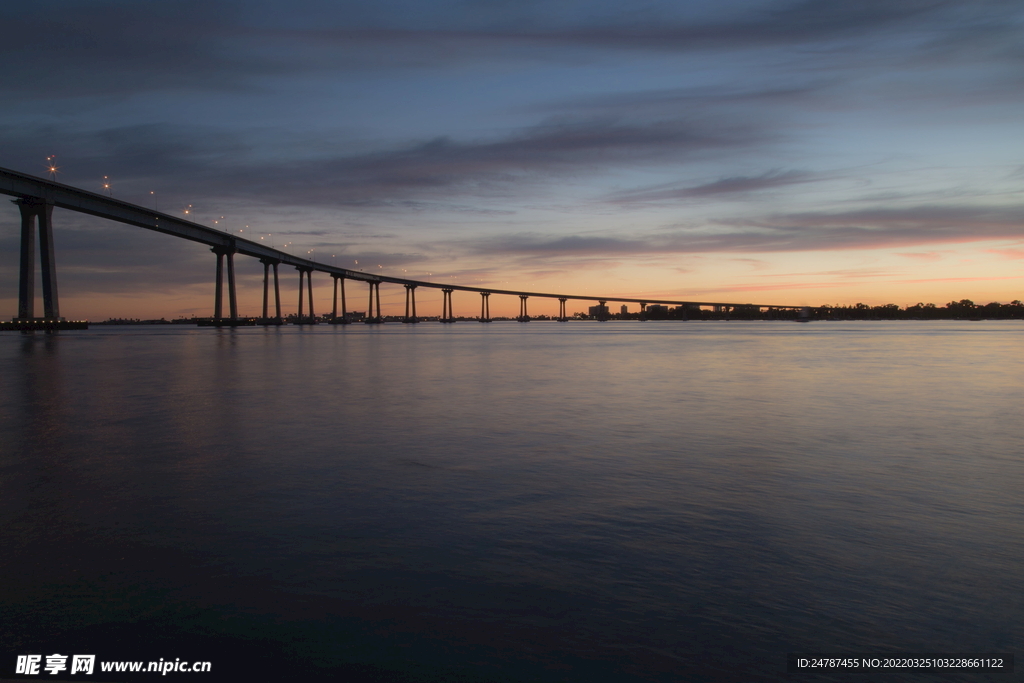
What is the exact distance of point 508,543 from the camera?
286 inches

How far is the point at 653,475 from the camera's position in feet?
35.1

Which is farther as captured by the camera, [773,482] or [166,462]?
[166,462]

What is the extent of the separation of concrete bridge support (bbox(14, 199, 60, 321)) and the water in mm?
88840

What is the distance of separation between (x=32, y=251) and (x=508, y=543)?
10517cm

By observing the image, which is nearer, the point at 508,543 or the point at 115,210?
the point at 508,543

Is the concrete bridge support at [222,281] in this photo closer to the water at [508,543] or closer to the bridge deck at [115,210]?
the bridge deck at [115,210]

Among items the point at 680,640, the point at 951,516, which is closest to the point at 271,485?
the point at 680,640

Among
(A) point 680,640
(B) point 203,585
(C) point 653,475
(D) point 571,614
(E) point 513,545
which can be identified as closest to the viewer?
(A) point 680,640

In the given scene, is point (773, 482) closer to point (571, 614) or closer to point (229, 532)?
point (571, 614)

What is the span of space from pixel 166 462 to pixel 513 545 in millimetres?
7796

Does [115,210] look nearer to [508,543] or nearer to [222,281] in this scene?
[222,281]

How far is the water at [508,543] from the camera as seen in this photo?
505 centimetres

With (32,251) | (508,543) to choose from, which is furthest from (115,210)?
(508,543)

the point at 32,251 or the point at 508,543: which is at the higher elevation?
the point at 32,251
